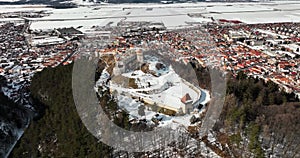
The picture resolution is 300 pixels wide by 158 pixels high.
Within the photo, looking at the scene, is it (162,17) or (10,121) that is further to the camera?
(162,17)

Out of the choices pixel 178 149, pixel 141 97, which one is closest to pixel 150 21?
pixel 141 97

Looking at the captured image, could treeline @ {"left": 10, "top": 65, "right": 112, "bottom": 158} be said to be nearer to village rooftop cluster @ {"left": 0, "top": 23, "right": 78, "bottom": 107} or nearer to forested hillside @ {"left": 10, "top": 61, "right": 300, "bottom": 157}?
forested hillside @ {"left": 10, "top": 61, "right": 300, "bottom": 157}

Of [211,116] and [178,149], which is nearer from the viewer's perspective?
[178,149]

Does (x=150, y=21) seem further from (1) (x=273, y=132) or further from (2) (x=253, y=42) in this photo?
(1) (x=273, y=132)

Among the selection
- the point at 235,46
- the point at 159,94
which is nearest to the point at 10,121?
the point at 159,94

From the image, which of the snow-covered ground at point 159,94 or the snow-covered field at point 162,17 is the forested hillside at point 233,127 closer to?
the snow-covered ground at point 159,94

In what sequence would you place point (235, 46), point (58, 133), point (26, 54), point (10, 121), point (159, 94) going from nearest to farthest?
point (58, 133), point (10, 121), point (159, 94), point (26, 54), point (235, 46)

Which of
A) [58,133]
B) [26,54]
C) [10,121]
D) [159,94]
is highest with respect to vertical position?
[159,94]

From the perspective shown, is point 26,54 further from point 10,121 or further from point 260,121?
point 260,121

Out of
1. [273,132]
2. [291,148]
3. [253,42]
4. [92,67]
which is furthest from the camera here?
[253,42]
